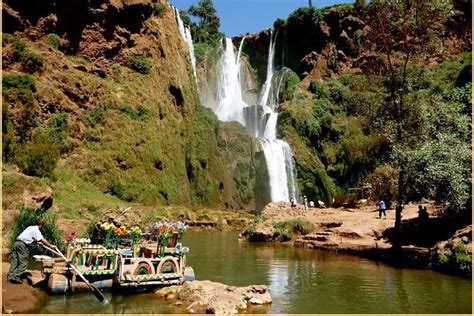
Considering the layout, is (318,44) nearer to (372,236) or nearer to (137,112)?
(137,112)

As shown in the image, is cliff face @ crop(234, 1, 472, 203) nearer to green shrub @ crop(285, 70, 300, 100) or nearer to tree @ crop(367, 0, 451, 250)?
green shrub @ crop(285, 70, 300, 100)

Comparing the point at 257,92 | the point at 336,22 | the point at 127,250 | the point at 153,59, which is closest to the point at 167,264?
the point at 127,250

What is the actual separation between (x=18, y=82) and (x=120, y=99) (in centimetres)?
953

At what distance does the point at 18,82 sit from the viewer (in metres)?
35.6

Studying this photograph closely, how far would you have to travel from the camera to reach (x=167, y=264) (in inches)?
541

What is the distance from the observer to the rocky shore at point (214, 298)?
11414 millimetres

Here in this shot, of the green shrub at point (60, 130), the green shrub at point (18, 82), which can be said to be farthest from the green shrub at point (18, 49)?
the green shrub at point (60, 130)

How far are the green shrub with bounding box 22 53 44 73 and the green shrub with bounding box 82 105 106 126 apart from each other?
529cm

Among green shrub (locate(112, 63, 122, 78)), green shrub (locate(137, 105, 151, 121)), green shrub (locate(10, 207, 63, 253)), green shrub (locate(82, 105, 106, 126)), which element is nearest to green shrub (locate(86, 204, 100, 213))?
green shrub (locate(82, 105, 106, 126))

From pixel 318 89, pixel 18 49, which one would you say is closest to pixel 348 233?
pixel 18 49

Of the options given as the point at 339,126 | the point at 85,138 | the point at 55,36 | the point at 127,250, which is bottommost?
the point at 127,250

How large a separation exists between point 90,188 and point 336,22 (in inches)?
2249

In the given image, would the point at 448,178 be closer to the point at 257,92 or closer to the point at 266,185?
the point at 266,185

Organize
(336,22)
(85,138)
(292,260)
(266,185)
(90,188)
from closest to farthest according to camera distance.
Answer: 1. (292,260)
2. (90,188)
3. (85,138)
4. (266,185)
5. (336,22)
